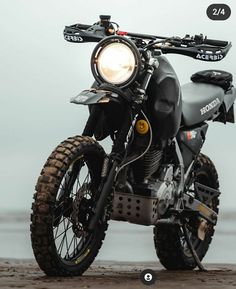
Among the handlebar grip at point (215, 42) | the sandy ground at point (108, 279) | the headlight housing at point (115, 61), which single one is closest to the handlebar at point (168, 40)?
the handlebar grip at point (215, 42)

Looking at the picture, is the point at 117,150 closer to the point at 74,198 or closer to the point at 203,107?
the point at 74,198

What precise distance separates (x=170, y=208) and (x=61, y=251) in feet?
4.24

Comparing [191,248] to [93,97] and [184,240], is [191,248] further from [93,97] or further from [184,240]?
[93,97]

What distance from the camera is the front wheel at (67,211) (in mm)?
9266

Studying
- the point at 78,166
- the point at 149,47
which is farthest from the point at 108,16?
the point at 78,166

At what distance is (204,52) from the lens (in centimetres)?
1046

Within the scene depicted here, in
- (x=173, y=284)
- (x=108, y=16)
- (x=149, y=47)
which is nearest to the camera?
(x=173, y=284)

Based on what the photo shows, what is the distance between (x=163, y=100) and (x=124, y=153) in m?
0.50

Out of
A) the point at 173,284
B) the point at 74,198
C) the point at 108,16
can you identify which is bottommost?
the point at 173,284

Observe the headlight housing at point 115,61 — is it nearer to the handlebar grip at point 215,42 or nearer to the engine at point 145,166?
the engine at point 145,166

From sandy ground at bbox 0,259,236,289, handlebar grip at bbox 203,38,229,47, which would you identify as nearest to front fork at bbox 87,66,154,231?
sandy ground at bbox 0,259,236,289

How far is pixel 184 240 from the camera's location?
1177cm

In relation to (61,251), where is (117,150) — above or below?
above

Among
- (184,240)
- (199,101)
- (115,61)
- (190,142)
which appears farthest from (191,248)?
(115,61)
